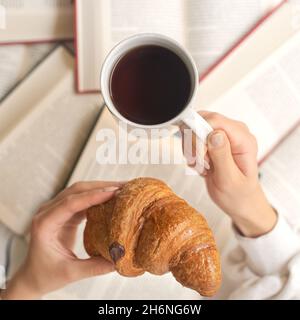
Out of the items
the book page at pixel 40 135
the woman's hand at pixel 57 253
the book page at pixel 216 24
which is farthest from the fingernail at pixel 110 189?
the book page at pixel 216 24

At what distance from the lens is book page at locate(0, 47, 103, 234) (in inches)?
35.1

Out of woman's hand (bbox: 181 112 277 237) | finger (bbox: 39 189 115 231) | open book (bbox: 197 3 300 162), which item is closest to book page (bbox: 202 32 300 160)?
open book (bbox: 197 3 300 162)

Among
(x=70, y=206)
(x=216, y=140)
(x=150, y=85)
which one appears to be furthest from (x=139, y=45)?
(x=70, y=206)

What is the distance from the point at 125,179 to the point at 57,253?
23cm

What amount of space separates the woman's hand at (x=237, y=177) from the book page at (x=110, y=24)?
0.87 ft

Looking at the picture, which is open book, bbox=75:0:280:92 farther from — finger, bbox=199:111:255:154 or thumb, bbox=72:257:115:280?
thumb, bbox=72:257:115:280

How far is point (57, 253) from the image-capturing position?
75cm

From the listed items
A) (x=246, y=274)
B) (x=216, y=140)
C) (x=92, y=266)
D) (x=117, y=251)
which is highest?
(x=216, y=140)

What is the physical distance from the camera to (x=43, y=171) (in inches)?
35.7

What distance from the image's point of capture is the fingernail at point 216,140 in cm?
62

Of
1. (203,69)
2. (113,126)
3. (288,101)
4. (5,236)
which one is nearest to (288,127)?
(288,101)

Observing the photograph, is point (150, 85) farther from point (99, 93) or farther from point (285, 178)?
point (285, 178)

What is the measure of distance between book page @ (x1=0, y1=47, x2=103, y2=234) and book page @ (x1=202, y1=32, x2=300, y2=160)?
0.31m
